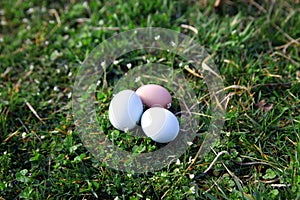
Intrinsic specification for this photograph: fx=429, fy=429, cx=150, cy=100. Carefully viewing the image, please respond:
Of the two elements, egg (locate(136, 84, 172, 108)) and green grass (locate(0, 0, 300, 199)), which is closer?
green grass (locate(0, 0, 300, 199))

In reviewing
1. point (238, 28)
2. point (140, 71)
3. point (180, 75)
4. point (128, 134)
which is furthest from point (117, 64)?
point (238, 28)

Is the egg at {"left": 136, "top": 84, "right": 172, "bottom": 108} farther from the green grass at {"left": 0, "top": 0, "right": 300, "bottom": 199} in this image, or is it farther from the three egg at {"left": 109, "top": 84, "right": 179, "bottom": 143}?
the green grass at {"left": 0, "top": 0, "right": 300, "bottom": 199}

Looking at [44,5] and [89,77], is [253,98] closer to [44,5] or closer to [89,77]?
[89,77]

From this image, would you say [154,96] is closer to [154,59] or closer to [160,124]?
[160,124]

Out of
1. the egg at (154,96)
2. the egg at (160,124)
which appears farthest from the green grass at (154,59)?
the egg at (154,96)

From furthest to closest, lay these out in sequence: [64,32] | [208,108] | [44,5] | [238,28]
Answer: [44,5] < [64,32] < [238,28] < [208,108]

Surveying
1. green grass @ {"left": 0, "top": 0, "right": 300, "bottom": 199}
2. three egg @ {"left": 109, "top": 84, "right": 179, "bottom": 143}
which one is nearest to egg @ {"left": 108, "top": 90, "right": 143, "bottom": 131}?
three egg @ {"left": 109, "top": 84, "right": 179, "bottom": 143}
